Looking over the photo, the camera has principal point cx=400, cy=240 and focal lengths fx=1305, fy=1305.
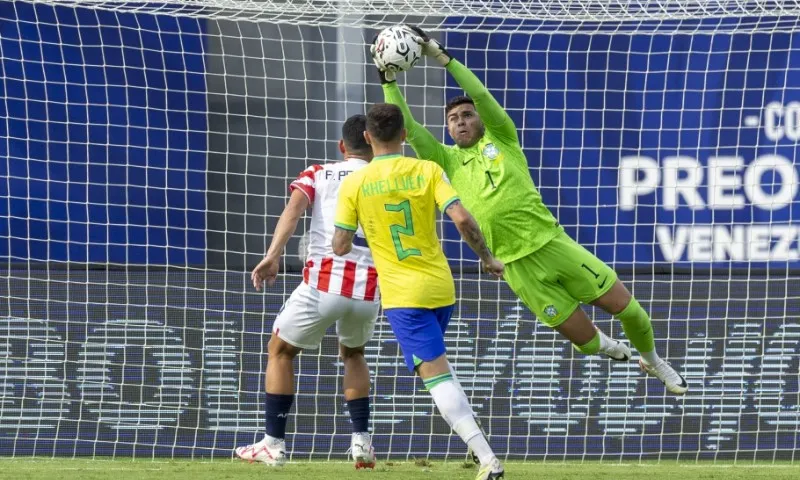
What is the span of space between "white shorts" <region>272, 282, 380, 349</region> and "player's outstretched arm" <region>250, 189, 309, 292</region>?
27 cm

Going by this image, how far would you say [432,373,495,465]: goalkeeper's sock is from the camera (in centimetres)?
597

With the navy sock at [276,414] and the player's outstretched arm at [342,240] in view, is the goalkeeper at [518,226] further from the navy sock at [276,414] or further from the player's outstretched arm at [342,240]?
the navy sock at [276,414]

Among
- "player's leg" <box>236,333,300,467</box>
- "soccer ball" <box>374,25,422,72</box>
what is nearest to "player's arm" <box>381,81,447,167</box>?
"soccer ball" <box>374,25,422,72</box>

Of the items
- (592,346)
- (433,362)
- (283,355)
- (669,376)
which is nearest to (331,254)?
(283,355)

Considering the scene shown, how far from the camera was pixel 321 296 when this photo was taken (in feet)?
23.6

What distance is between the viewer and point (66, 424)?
29.2ft

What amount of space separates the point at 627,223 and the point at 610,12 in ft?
5.19

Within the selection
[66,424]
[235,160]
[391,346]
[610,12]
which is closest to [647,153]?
[610,12]

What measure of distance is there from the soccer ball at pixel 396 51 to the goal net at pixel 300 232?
1.50 m

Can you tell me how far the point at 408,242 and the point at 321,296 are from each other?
1.30 meters

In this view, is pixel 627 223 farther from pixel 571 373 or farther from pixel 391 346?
pixel 391 346

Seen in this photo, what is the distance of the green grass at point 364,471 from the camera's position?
7.03 metres

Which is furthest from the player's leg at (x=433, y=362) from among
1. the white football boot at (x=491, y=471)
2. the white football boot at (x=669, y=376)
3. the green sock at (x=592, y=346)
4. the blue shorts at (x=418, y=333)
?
the white football boot at (x=669, y=376)

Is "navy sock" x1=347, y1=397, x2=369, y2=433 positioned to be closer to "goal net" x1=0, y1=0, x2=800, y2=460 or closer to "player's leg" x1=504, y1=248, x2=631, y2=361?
"player's leg" x1=504, y1=248, x2=631, y2=361
